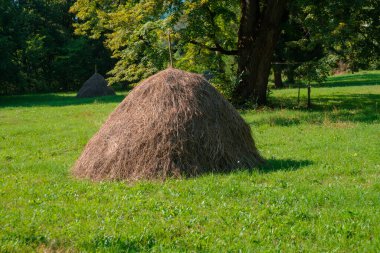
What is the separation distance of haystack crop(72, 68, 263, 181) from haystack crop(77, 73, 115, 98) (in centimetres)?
3167

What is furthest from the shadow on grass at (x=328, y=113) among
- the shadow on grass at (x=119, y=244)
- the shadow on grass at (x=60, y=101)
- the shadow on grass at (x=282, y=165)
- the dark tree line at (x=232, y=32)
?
the shadow on grass at (x=60, y=101)

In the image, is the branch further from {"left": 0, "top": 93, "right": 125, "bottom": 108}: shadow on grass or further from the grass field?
the grass field

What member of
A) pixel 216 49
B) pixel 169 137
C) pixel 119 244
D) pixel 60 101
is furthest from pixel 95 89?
pixel 119 244

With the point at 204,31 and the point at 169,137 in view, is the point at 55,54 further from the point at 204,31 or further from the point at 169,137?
the point at 169,137

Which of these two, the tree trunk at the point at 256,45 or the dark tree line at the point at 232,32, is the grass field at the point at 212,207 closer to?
the dark tree line at the point at 232,32

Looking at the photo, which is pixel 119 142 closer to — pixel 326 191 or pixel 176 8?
pixel 326 191

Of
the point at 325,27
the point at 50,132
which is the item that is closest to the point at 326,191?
the point at 50,132

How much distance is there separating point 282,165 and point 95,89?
3310 cm

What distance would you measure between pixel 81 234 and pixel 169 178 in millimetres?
2928

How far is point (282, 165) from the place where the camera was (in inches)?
389

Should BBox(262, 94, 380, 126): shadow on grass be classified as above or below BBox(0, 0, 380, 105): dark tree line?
below

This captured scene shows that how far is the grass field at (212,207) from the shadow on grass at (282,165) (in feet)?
0.08

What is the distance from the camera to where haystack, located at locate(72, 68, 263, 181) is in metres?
8.88

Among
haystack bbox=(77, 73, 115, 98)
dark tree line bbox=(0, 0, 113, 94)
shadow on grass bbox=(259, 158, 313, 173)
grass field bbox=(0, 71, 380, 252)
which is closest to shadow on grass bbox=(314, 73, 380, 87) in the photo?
haystack bbox=(77, 73, 115, 98)
